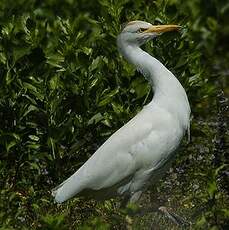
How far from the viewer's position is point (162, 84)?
616 centimetres

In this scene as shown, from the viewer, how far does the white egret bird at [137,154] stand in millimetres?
5930

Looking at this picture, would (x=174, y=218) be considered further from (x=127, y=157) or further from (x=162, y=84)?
(x=162, y=84)

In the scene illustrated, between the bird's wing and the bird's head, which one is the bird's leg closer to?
the bird's wing

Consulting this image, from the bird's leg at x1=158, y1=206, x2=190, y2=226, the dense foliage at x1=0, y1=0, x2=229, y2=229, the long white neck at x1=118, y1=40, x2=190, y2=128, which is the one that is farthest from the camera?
the dense foliage at x1=0, y1=0, x2=229, y2=229

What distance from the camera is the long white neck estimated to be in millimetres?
6051

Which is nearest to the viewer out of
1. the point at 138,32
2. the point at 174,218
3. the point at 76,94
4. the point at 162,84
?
the point at 174,218

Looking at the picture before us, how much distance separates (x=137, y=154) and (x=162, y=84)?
509mm

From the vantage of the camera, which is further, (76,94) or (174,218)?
(76,94)

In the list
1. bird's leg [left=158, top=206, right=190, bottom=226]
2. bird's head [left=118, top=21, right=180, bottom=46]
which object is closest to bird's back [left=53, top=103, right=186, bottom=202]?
bird's leg [left=158, top=206, right=190, bottom=226]

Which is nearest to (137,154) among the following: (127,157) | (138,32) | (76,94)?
(127,157)

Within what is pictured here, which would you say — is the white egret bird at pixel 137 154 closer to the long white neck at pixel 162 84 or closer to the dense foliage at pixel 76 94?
the long white neck at pixel 162 84

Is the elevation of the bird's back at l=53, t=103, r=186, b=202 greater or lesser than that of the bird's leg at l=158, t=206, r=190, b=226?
greater

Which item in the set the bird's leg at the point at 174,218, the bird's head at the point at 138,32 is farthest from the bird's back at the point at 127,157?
the bird's head at the point at 138,32

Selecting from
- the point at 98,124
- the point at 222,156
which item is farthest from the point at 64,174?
the point at 222,156
